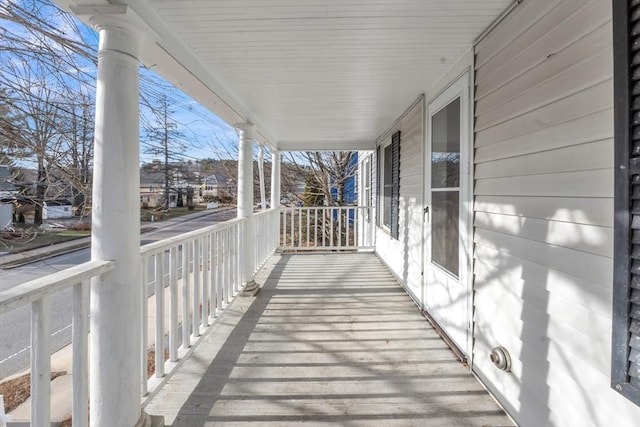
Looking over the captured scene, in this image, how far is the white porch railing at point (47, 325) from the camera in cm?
111

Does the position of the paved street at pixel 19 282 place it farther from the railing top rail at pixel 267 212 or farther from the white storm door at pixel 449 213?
the white storm door at pixel 449 213

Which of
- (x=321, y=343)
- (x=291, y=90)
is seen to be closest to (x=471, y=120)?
(x=291, y=90)

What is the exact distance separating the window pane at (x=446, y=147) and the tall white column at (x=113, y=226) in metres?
2.28

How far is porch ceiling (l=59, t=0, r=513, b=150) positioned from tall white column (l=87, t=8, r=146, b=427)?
0.78ft

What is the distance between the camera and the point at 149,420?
1.68 metres

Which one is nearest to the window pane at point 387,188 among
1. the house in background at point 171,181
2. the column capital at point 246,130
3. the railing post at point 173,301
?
the column capital at point 246,130

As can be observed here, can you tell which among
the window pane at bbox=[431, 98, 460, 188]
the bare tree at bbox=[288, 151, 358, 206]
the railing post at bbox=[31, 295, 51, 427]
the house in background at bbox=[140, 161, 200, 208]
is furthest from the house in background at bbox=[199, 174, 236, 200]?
the railing post at bbox=[31, 295, 51, 427]

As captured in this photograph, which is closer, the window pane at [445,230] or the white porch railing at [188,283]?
the white porch railing at [188,283]

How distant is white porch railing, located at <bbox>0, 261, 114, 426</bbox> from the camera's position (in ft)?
3.64

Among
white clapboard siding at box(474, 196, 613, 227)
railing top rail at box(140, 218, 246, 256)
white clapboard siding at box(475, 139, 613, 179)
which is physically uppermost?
white clapboard siding at box(475, 139, 613, 179)

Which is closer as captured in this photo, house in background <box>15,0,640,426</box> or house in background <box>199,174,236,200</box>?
house in background <box>15,0,640,426</box>

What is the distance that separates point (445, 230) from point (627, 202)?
5.69 ft

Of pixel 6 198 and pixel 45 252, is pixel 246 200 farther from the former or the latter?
pixel 6 198

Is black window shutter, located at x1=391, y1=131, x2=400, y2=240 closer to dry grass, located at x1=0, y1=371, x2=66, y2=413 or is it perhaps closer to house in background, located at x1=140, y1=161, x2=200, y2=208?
house in background, located at x1=140, y1=161, x2=200, y2=208
